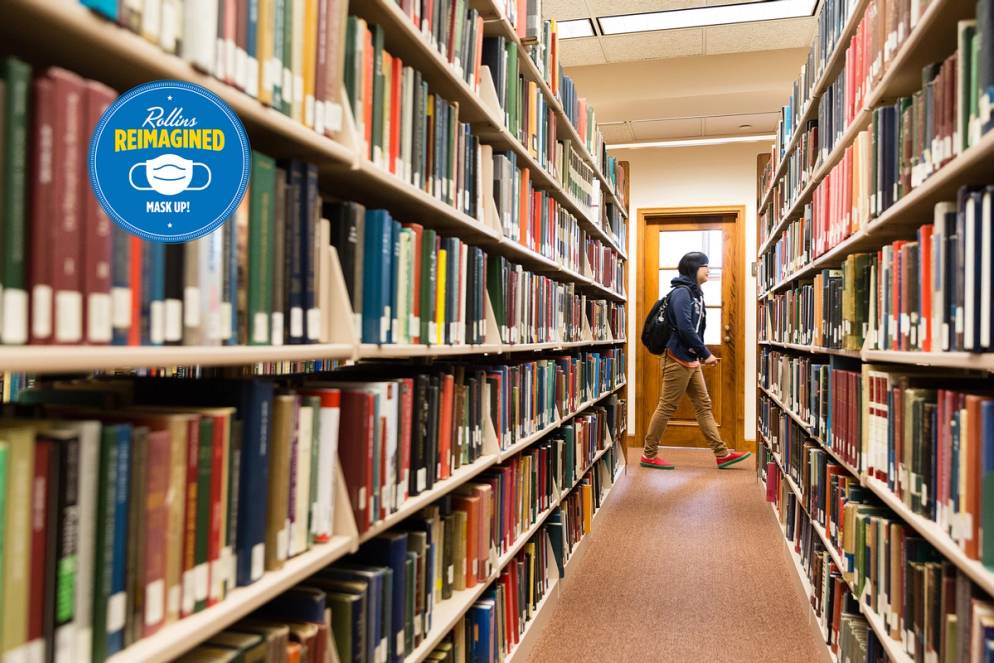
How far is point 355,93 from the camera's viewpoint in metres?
1.27

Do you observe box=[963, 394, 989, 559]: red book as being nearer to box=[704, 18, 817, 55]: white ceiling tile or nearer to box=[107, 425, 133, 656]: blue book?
box=[107, 425, 133, 656]: blue book

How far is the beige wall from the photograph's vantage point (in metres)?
6.30

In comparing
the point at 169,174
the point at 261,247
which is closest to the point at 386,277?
the point at 261,247

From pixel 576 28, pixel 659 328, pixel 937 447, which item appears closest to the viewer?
pixel 937 447

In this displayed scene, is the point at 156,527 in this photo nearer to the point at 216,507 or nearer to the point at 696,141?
the point at 216,507

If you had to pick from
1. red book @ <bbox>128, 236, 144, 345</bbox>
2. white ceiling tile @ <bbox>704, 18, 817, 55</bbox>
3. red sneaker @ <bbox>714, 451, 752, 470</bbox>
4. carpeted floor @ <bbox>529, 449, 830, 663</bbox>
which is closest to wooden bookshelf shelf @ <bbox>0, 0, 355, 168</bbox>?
red book @ <bbox>128, 236, 144, 345</bbox>

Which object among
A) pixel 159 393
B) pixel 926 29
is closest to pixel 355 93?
pixel 159 393

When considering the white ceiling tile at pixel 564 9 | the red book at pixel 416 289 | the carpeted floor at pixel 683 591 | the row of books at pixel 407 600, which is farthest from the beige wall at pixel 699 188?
the red book at pixel 416 289

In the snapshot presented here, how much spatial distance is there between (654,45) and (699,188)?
1.83m

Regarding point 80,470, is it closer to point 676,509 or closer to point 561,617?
point 561,617

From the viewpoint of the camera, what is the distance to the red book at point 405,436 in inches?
56.0

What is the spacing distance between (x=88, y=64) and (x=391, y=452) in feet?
2.69

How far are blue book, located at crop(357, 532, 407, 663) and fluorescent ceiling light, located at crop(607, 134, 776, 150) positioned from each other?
5465mm

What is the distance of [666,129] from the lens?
5871mm
